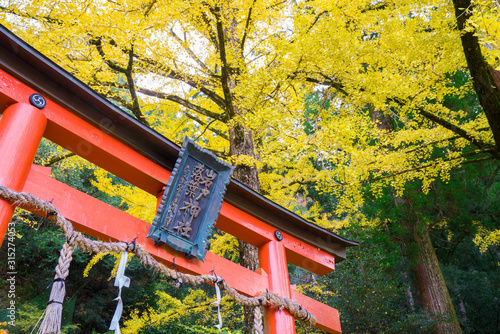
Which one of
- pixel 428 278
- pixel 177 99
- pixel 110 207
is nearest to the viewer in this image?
pixel 110 207

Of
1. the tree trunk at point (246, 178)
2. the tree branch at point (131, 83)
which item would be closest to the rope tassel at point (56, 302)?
the tree branch at point (131, 83)

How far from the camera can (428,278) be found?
28.1ft

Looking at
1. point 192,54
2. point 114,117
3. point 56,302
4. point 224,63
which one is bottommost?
point 56,302

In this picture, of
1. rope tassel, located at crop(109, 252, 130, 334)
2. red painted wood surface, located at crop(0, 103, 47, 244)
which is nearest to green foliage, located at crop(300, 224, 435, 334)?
rope tassel, located at crop(109, 252, 130, 334)

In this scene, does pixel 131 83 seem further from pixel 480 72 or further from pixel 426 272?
pixel 426 272

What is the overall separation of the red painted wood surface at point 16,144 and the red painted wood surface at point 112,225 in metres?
0.14

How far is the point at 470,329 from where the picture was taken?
10.9 metres

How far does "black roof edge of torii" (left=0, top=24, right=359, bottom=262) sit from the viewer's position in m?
2.78

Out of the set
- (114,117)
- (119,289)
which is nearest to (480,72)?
(114,117)

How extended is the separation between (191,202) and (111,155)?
0.96 m

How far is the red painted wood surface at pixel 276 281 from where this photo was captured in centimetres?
382

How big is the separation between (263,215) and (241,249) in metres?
1.84

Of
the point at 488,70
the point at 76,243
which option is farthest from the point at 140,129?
the point at 488,70

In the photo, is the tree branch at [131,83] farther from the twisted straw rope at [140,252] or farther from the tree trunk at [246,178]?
the twisted straw rope at [140,252]
